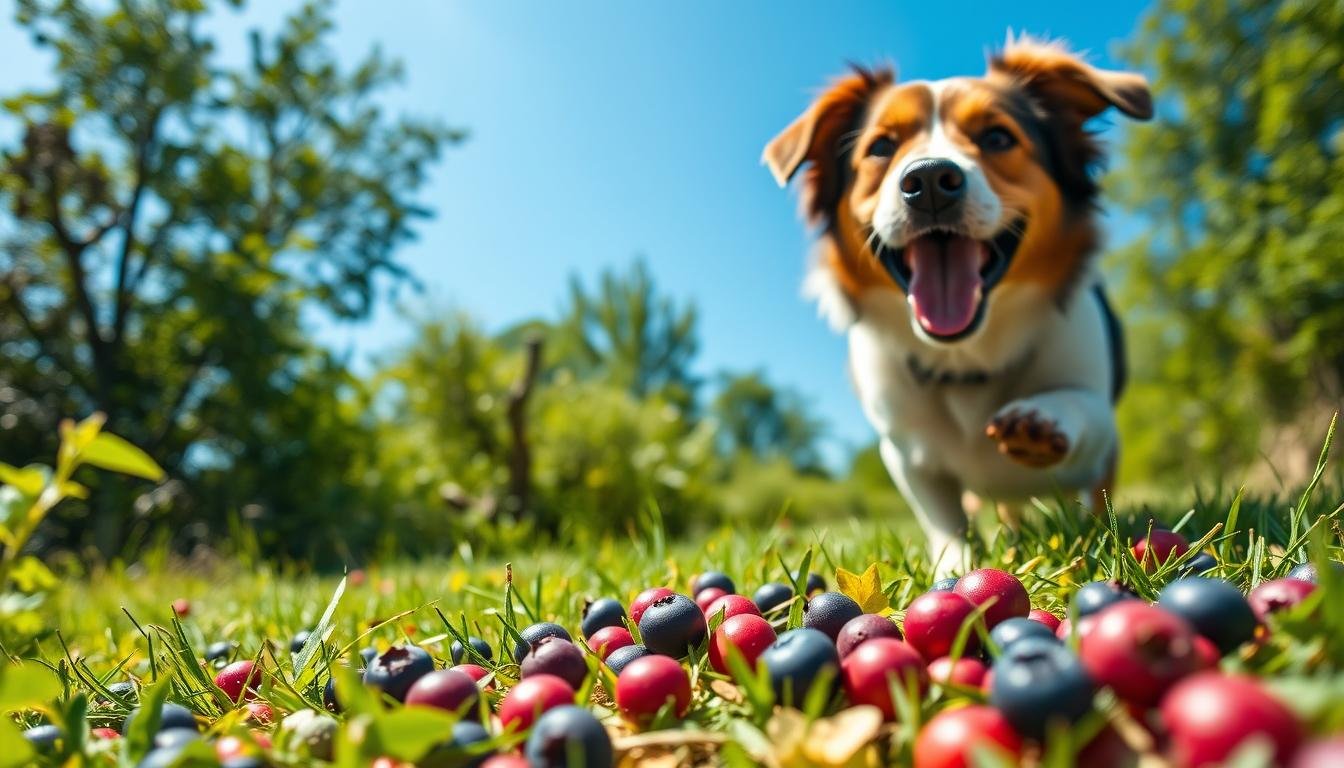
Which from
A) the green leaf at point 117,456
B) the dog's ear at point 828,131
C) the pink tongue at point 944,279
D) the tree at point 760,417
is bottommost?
the tree at point 760,417

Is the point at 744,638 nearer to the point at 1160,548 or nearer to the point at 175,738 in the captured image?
the point at 175,738

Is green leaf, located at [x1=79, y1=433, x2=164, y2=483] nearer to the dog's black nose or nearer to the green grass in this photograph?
the green grass

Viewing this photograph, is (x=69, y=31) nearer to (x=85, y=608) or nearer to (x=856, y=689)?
(x=85, y=608)

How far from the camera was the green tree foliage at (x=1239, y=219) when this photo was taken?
877cm

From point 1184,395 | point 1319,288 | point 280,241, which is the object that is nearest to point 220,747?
point 280,241

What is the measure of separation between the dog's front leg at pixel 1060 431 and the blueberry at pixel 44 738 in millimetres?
1601

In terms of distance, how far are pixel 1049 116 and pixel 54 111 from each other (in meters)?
10.7

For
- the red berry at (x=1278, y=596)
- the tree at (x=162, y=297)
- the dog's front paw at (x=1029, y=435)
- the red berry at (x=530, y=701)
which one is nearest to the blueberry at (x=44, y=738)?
the red berry at (x=530, y=701)

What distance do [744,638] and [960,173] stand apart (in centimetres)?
140

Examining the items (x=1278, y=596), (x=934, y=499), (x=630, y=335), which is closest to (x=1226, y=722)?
(x=1278, y=596)

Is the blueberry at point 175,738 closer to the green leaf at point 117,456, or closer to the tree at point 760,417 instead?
the green leaf at point 117,456

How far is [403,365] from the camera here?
938 cm

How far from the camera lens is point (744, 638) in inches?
34.4

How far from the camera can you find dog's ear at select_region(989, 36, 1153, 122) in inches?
84.0
